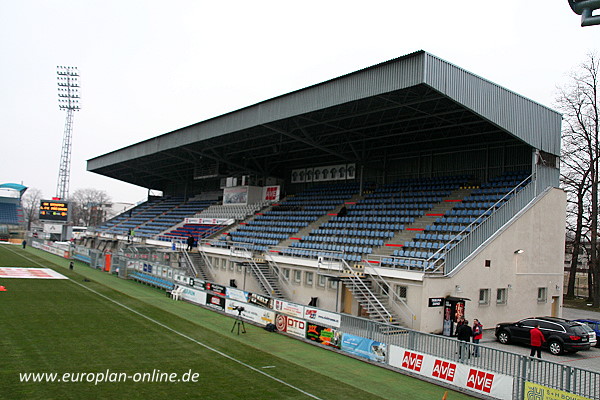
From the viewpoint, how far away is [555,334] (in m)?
20.2

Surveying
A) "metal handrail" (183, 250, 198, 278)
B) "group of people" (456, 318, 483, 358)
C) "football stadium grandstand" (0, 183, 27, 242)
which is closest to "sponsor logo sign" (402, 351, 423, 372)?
"group of people" (456, 318, 483, 358)

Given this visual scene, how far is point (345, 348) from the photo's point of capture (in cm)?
1897

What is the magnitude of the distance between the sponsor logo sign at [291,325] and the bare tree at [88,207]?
411 feet

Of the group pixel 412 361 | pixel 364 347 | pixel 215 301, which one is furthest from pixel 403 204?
pixel 412 361

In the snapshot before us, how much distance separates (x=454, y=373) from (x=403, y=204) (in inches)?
714

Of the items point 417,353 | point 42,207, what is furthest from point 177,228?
point 417,353

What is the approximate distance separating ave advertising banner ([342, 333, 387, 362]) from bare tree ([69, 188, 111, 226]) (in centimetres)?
12944

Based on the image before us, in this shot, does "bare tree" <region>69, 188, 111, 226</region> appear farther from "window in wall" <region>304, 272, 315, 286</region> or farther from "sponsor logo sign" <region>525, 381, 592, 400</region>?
"sponsor logo sign" <region>525, 381, 592, 400</region>

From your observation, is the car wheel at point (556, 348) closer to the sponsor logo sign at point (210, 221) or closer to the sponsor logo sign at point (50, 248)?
the sponsor logo sign at point (210, 221)

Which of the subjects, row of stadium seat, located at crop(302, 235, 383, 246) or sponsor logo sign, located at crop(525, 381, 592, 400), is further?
row of stadium seat, located at crop(302, 235, 383, 246)

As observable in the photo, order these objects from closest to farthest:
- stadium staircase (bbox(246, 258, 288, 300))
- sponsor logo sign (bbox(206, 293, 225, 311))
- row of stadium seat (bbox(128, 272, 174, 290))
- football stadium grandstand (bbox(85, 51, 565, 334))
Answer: football stadium grandstand (bbox(85, 51, 565, 334))
sponsor logo sign (bbox(206, 293, 225, 311))
stadium staircase (bbox(246, 258, 288, 300))
row of stadium seat (bbox(128, 272, 174, 290))

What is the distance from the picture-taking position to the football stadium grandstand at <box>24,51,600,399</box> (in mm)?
21922

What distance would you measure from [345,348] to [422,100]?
43.6ft

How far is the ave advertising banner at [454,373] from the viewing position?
1377cm
